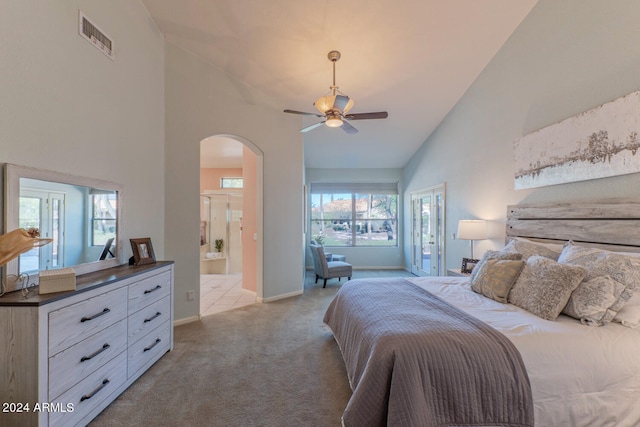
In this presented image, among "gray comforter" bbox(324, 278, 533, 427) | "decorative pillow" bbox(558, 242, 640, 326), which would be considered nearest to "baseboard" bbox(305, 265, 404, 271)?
"decorative pillow" bbox(558, 242, 640, 326)

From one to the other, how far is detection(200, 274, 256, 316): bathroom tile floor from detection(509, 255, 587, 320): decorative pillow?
3.56 m

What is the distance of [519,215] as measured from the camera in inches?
130

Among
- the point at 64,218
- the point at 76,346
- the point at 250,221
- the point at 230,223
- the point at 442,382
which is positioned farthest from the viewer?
the point at 230,223

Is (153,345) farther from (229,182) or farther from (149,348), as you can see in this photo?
(229,182)

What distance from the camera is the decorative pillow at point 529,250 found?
8.45 ft

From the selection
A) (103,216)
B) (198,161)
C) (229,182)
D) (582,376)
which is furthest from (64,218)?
(229,182)

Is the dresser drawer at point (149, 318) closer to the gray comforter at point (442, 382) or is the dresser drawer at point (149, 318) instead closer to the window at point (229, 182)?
the gray comforter at point (442, 382)

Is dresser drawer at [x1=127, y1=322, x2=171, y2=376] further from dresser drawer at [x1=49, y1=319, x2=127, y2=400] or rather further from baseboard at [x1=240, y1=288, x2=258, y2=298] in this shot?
baseboard at [x1=240, y1=288, x2=258, y2=298]

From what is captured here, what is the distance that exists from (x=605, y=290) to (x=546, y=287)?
299mm

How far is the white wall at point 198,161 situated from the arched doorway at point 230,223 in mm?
188

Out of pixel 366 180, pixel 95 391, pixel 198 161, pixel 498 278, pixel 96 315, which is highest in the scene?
pixel 366 180

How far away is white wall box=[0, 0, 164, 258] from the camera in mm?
1778

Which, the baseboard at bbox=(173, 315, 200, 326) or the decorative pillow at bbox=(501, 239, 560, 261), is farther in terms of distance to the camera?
the baseboard at bbox=(173, 315, 200, 326)

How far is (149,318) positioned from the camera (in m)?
2.52
